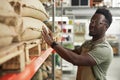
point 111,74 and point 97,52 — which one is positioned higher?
point 97,52

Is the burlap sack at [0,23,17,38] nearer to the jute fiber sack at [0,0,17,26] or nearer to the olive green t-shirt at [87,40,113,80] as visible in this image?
the jute fiber sack at [0,0,17,26]

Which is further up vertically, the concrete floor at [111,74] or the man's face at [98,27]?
the man's face at [98,27]

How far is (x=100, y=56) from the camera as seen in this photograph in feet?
10.4

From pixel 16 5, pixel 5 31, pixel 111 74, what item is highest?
pixel 16 5

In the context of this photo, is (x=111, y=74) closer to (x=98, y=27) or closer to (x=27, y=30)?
(x=98, y=27)

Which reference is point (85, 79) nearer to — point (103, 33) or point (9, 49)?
point (103, 33)

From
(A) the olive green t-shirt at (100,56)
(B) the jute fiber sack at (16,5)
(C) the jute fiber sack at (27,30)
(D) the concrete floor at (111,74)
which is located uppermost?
(B) the jute fiber sack at (16,5)

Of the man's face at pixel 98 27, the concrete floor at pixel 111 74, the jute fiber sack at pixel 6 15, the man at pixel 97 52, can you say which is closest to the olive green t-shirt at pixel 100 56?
the man at pixel 97 52

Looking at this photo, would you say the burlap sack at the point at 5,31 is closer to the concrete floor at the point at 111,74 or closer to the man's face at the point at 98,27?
the man's face at the point at 98,27

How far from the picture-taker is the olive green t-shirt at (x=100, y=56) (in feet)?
10.3

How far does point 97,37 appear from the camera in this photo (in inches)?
137

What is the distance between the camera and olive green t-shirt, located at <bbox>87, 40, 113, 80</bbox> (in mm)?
3131

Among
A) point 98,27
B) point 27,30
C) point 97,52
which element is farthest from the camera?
point 98,27

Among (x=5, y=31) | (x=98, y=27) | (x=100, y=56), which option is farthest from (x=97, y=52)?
(x=5, y=31)
